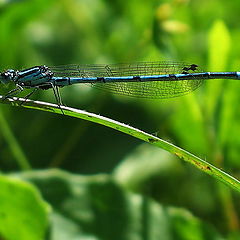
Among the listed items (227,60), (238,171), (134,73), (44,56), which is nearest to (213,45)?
Answer: (227,60)

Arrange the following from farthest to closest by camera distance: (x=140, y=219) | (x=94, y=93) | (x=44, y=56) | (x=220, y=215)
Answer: (x=44, y=56) < (x=94, y=93) < (x=220, y=215) < (x=140, y=219)

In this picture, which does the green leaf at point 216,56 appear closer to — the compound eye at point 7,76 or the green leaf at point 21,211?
the compound eye at point 7,76

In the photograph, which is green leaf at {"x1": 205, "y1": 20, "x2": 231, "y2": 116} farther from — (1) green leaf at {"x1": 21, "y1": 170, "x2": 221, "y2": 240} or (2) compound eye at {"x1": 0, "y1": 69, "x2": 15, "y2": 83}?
(2) compound eye at {"x1": 0, "y1": 69, "x2": 15, "y2": 83}

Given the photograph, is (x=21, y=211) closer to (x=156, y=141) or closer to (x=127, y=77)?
(x=156, y=141)

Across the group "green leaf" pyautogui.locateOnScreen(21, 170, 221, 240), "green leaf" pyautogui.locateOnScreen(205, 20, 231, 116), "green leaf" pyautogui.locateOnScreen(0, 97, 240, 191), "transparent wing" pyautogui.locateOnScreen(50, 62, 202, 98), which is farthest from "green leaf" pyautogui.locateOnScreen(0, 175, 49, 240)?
"green leaf" pyautogui.locateOnScreen(205, 20, 231, 116)

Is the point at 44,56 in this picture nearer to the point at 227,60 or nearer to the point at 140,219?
the point at 227,60
